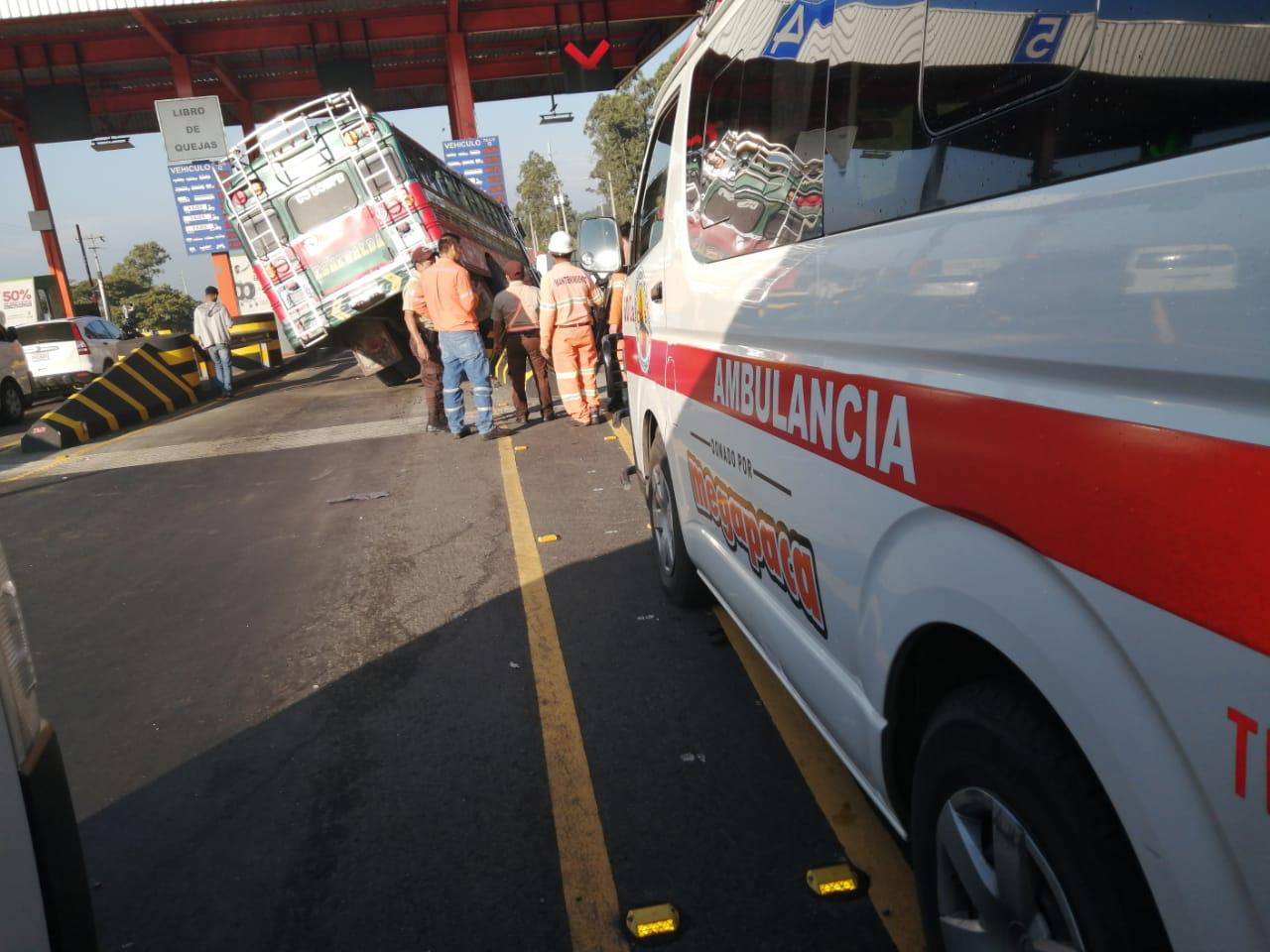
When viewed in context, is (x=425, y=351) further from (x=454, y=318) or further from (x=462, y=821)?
(x=462, y=821)

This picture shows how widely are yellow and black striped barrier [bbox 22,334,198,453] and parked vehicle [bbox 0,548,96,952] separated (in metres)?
11.7

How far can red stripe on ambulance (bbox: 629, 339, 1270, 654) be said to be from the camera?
1065mm

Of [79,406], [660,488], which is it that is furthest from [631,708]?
[79,406]

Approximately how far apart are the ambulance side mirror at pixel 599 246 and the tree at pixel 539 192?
71790 millimetres

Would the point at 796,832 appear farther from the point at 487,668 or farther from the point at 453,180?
the point at 453,180

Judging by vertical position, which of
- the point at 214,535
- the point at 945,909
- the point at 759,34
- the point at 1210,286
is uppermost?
the point at 759,34

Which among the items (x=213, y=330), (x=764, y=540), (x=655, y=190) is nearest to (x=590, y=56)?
(x=213, y=330)

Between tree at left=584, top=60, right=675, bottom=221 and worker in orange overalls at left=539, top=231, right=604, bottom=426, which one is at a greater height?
tree at left=584, top=60, right=675, bottom=221

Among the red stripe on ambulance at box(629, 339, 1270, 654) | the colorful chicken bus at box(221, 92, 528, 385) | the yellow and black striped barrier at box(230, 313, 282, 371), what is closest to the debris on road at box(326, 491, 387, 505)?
the red stripe on ambulance at box(629, 339, 1270, 654)

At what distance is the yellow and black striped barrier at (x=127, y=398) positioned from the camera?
467 inches

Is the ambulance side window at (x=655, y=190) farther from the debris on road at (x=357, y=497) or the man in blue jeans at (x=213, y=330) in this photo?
the man in blue jeans at (x=213, y=330)

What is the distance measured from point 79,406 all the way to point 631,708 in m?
11.6

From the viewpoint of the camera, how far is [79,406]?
491 inches

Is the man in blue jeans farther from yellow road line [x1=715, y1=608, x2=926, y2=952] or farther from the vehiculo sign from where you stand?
yellow road line [x1=715, y1=608, x2=926, y2=952]
